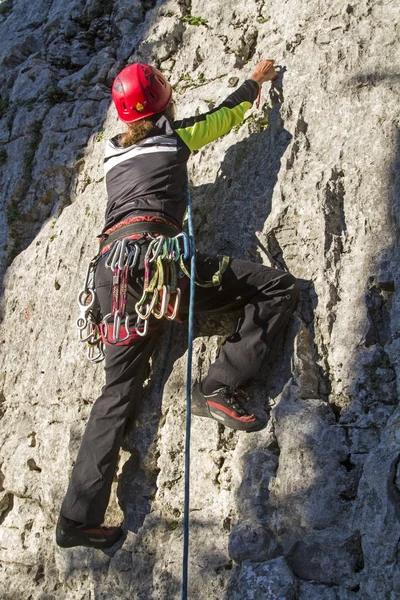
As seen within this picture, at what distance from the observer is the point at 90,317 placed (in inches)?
176

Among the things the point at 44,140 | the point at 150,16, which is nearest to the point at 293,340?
the point at 44,140

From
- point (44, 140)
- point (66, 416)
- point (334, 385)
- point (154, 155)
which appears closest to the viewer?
point (334, 385)

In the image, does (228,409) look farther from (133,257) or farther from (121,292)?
(133,257)

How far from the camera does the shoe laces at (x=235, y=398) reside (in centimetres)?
393

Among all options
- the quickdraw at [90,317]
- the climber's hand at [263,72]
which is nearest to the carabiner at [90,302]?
the quickdraw at [90,317]

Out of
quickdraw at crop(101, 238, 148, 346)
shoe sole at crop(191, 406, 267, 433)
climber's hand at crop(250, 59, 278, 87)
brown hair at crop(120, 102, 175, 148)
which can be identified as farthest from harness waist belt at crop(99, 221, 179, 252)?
climber's hand at crop(250, 59, 278, 87)

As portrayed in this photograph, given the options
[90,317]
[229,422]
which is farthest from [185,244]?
[229,422]

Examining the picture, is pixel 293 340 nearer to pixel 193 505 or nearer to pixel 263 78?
pixel 193 505

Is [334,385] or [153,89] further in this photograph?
[153,89]

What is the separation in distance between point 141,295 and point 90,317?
0.54m

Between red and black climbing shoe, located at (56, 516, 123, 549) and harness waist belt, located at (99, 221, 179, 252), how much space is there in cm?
179

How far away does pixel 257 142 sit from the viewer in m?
4.98

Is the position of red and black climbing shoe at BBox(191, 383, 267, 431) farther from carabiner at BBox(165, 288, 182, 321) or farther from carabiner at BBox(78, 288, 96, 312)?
carabiner at BBox(78, 288, 96, 312)

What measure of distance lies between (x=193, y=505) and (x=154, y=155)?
2276 millimetres
